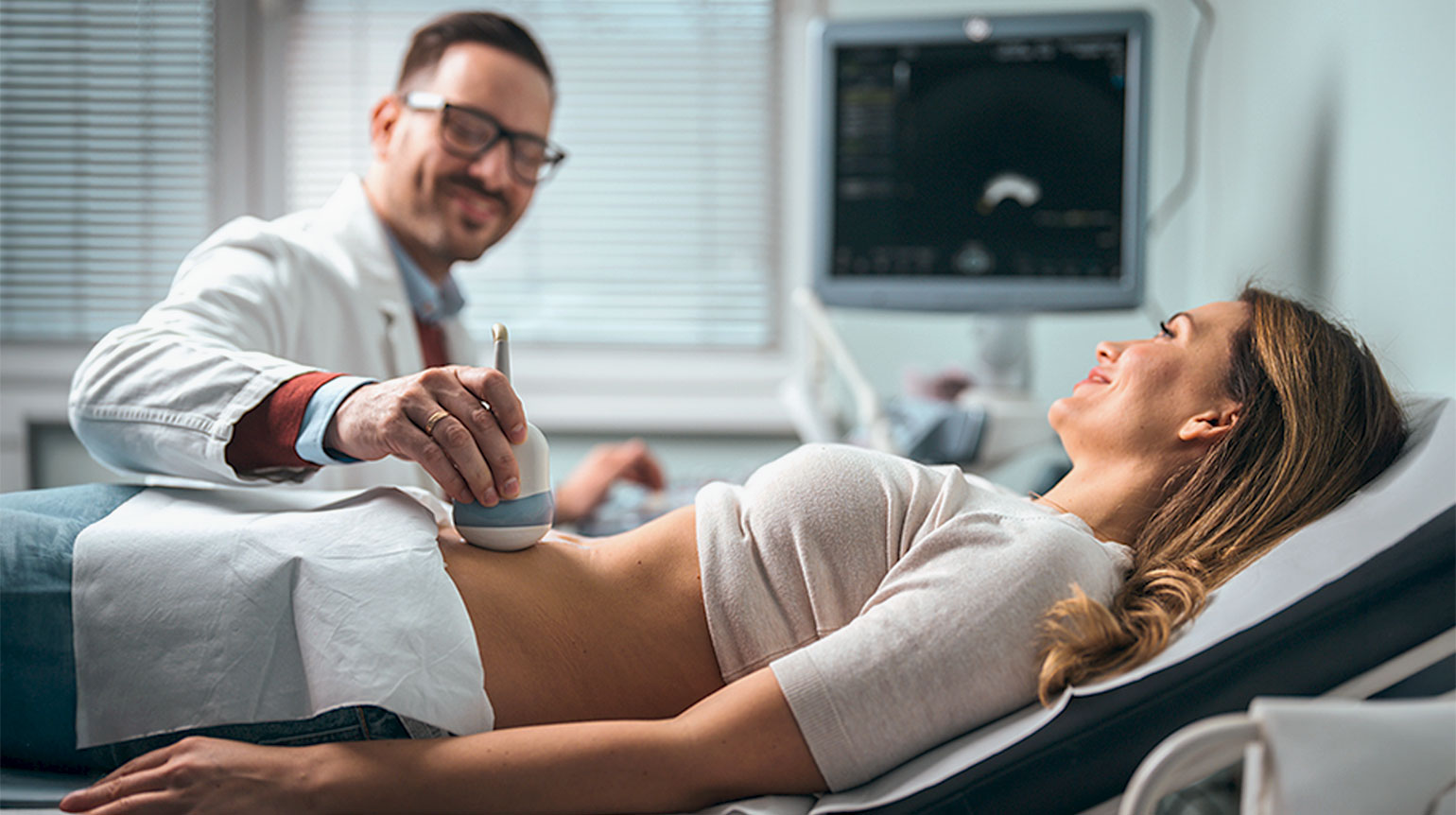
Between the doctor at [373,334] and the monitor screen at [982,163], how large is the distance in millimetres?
603

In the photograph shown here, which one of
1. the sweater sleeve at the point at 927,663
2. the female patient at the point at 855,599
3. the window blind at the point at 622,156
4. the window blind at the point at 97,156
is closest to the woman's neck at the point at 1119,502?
the female patient at the point at 855,599

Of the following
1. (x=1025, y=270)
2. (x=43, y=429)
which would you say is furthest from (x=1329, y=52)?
(x=43, y=429)

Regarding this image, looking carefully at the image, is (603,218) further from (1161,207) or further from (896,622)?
(896,622)

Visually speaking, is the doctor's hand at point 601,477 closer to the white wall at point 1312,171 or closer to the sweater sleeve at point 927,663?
the white wall at point 1312,171

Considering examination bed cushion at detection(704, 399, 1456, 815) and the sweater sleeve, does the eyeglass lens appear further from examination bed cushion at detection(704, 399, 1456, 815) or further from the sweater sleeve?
examination bed cushion at detection(704, 399, 1456, 815)

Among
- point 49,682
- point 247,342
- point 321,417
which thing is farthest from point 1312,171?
point 49,682

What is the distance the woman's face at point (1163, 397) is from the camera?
1024 mm

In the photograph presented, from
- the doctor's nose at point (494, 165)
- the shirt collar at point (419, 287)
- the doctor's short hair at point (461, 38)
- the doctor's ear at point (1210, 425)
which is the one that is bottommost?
the doctor's ear at point (1210, 425)

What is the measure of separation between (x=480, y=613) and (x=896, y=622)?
36 cm

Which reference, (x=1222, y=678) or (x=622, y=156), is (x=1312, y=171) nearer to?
(x=1222, y=678)

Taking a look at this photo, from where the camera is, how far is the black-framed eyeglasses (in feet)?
5.53

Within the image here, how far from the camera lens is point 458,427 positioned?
88 cm

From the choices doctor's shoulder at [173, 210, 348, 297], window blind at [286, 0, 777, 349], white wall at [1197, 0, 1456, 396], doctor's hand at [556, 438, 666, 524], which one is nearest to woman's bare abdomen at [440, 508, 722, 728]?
doctor's shoulder at [173, 210, 348, 297]

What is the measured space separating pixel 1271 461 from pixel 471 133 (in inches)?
50.6
